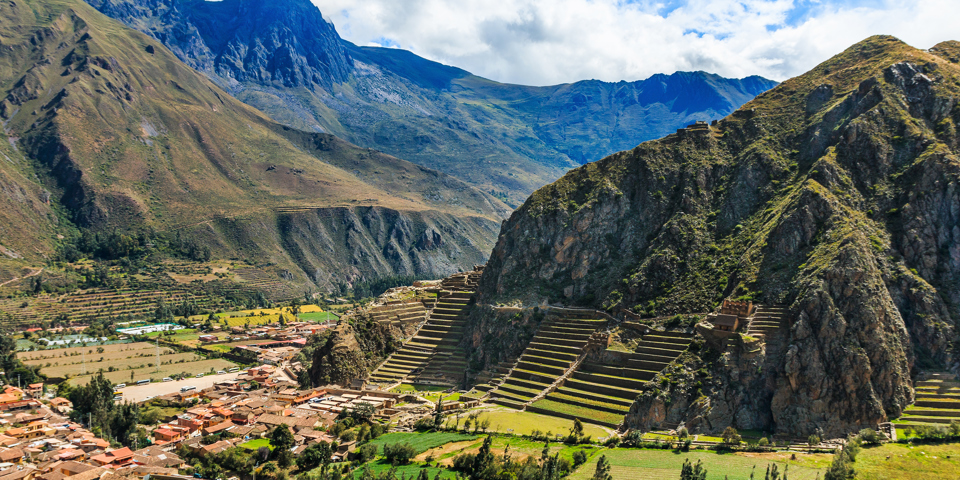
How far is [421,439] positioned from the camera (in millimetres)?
65938

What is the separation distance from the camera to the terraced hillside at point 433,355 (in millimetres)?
88812

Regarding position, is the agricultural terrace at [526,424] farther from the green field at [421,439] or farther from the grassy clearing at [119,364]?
the grassy clearing at [119,364]

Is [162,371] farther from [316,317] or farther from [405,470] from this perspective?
[405,470]

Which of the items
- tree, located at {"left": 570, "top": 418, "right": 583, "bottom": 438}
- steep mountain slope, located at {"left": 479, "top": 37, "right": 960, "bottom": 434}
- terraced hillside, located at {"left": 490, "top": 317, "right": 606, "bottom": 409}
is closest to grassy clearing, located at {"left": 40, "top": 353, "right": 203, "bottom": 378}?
steep mountain slope, located at {"left": 479, "top": 37, "right": 960, "bottom": 434}

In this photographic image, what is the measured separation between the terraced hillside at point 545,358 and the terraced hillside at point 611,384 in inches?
105

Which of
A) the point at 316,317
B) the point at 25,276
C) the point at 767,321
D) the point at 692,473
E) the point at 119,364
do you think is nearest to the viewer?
the point at 692,473

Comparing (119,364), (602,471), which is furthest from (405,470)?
(119,364)

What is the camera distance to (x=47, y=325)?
13712 cm

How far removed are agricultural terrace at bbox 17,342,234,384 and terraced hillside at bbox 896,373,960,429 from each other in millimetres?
97360

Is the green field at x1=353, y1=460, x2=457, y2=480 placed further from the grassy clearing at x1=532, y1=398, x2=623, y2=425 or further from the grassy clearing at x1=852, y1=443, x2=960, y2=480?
the grassy clearing at x1=852, y1=443, x2=960, y2=480

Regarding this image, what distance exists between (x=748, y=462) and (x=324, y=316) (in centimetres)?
12977

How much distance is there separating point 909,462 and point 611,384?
26654mm

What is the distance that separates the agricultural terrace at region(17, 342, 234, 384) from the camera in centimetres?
10519

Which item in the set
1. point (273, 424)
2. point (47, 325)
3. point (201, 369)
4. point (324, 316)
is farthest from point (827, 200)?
point (47, 325)
